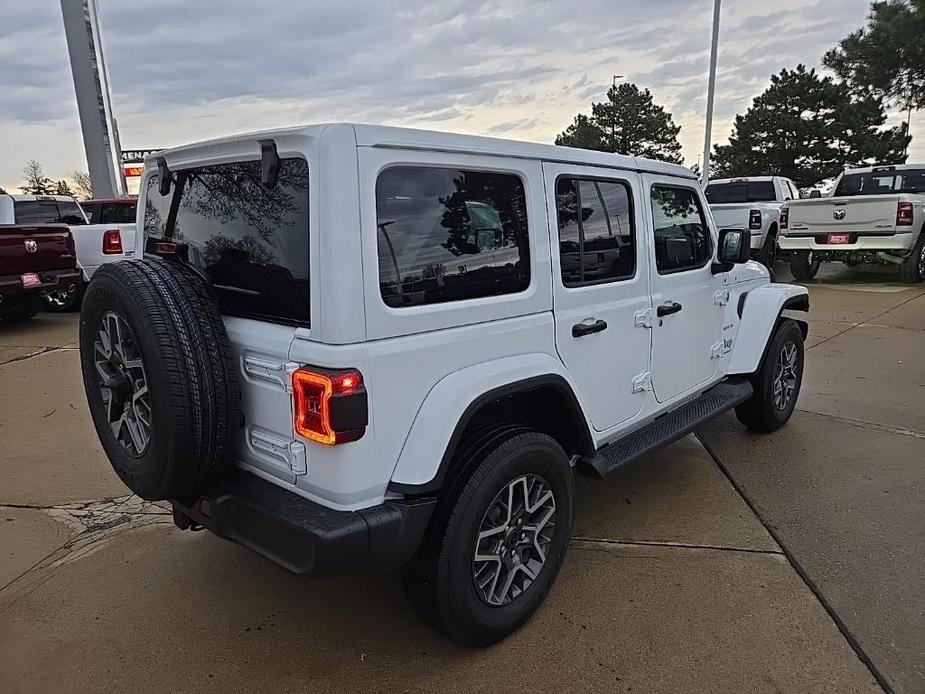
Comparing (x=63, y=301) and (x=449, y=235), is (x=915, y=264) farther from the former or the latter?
(x=63, y=301)

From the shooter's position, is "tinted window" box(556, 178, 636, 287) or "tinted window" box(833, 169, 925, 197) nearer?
"tinted window" box(556, 178, 636, 287)

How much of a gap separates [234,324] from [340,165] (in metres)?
0.73

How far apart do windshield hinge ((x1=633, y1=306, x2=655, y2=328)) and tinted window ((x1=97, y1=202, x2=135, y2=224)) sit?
954cm

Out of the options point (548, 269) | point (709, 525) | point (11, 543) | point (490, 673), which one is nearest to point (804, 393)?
point (709, 525)

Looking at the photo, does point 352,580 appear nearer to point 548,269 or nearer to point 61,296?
point 548,269

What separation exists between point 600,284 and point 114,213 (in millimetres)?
9853

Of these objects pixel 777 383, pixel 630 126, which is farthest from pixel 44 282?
pixel 630 126

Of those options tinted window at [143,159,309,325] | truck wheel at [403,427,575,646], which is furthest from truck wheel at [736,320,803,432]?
tinted window at [143,159,309,325]

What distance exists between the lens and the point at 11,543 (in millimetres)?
3365

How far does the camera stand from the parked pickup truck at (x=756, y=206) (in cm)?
1214

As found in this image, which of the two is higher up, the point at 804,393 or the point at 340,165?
the point at 340,165

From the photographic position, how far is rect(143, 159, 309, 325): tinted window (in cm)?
216

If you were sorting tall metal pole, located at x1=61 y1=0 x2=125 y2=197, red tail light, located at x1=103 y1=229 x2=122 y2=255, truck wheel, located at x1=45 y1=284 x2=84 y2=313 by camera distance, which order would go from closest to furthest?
red tail light, located at x1=103 y1=229 x2=122 y2=255, truck wheel, located at x1=45 y1=284 x2=84 y2=313, tall metal pole, located at x1=61 y1=0 x2=125 y2=197

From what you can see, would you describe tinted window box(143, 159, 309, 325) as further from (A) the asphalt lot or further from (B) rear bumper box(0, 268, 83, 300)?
(B) rear bumper box(0, 268, 83, 300)
